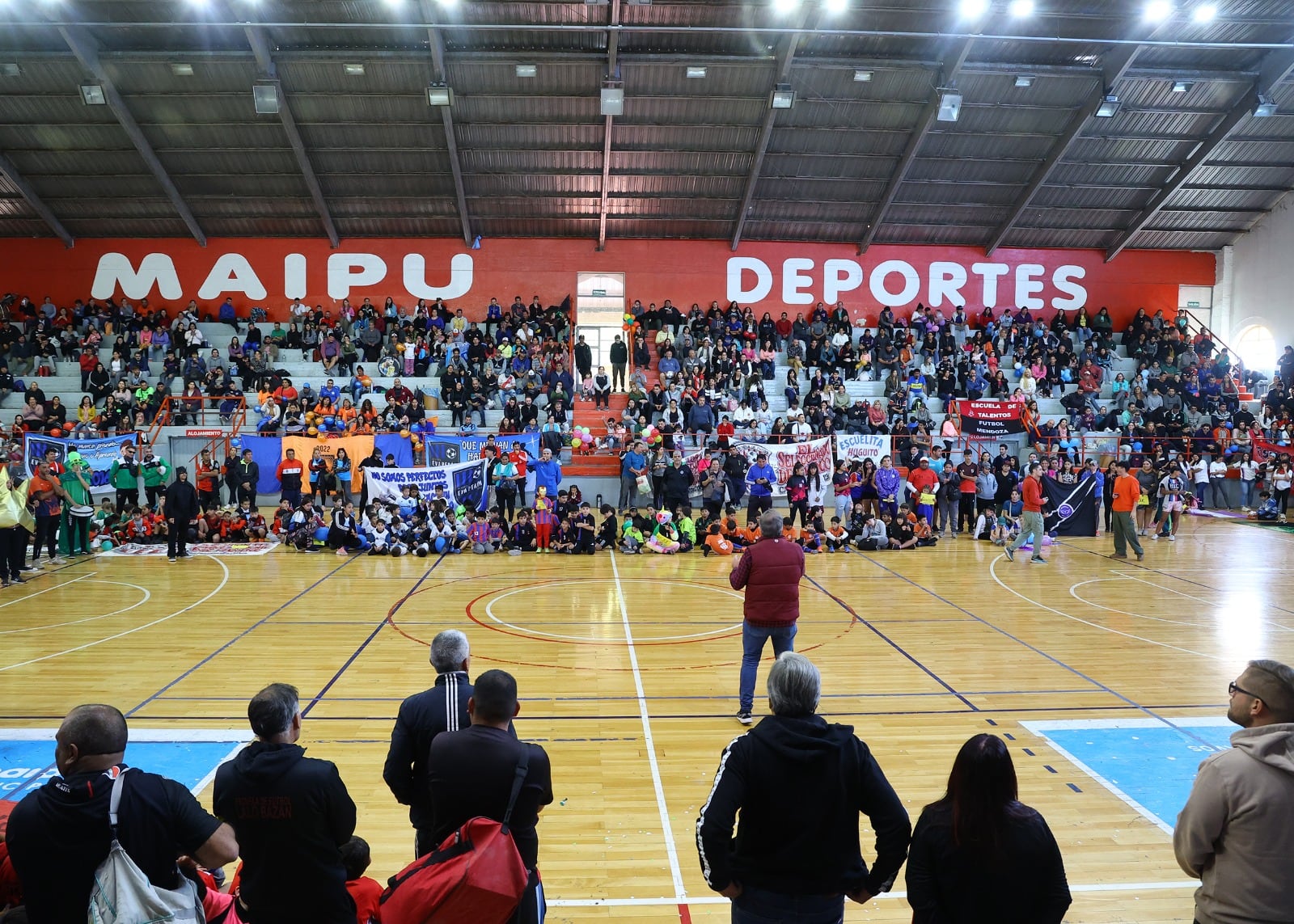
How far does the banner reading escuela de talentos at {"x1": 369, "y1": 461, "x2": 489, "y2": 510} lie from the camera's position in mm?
17391

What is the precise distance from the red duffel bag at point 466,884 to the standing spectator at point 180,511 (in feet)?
45.8

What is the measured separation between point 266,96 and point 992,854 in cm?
2372

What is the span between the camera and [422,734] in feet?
12.7

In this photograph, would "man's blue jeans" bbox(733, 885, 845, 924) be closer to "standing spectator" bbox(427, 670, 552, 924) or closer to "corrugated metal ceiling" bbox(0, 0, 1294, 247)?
"standing spectator" bbox(427, 670, 552, 924)

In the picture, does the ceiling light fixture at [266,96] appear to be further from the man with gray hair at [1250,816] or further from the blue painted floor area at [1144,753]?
the man with gray hair at [1250,816]

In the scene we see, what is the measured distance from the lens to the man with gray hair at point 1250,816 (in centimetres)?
283

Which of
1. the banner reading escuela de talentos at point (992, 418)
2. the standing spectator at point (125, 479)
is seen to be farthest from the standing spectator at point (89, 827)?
the banner reading escuela de talentos at point (992, 418)

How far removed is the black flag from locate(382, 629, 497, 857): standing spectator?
56.0 ft

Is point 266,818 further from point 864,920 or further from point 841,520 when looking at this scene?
point 841,520

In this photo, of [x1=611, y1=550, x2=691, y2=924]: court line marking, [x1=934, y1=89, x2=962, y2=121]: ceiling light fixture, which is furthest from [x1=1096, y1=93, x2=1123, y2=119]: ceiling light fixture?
[x1=611, y1=550, x2=691, y2=924]: court line marking

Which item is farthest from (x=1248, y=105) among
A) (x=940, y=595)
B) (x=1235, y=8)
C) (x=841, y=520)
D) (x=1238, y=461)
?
(x=940, y=595)

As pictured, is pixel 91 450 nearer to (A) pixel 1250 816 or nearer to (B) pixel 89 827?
(B) pixel 89 827

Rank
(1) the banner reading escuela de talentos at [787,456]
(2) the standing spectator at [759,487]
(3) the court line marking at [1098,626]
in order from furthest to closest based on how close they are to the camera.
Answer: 1. (1) the banner reading escuela de talentos at [787,456]
2. (2) the standing spectator at [759,487]
3. (3) the court line marking at [1098,626]

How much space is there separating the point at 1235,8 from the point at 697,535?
17888mm
